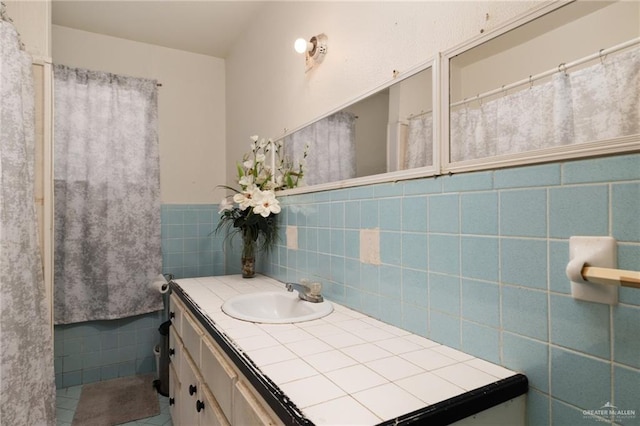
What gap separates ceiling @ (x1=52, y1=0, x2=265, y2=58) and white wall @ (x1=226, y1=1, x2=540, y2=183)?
0.41ft

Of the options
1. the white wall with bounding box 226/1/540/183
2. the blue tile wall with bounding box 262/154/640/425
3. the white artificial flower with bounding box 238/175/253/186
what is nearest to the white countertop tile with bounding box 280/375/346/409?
the blue tile wall with bounding box 262/154/640/425

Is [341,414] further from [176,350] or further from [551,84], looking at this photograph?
[176,350]

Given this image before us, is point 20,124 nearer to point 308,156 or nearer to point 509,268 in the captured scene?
point 308,156

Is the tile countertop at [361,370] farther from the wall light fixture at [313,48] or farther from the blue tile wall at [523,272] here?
the wall light fixture at [313,48]

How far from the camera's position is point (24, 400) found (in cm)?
145

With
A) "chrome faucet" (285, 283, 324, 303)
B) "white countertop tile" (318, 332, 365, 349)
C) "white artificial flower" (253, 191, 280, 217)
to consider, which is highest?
"white artificial flower" (253, 191, 280, 217)

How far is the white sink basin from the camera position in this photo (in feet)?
4.38

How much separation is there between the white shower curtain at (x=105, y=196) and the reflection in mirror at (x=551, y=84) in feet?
7.49

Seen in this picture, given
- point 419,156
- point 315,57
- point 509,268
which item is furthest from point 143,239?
point 509,268

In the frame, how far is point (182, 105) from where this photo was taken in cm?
276

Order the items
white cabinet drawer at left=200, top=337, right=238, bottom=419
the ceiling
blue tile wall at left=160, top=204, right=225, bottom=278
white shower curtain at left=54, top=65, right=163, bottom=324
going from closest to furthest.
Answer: white cabinet drawer at left=200, top=337, right=238, bottom=419 < the ceiling < white shower curtain at left=54, top=65, right=163, bottom=324 < blue tile wall at left=160, top=204, right=225, bottom=278

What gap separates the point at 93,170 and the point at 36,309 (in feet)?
3.65

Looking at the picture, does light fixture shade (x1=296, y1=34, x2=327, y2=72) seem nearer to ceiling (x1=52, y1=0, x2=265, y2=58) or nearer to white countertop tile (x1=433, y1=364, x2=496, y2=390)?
ceiling (x1=52, y1=0, x2=265, y2=58)

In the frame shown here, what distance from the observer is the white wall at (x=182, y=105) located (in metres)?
2.51
